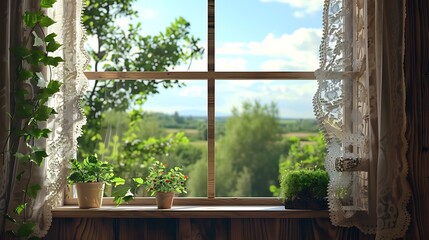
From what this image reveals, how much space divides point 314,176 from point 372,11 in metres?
0.77

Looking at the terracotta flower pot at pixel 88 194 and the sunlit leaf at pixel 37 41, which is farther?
the terracotta flower pot at pixel 88 194

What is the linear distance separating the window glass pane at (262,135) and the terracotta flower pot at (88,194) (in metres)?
0.83

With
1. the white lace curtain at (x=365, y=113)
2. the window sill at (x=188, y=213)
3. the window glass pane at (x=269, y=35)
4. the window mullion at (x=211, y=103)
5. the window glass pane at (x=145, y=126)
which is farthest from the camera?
the window glass pane at (x=145, y=126)

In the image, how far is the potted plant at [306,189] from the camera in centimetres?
280

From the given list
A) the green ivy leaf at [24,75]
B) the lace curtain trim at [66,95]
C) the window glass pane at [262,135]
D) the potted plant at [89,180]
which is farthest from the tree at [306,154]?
A: the green ivy leaf at [24,75]

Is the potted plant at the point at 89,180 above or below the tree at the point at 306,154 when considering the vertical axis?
below

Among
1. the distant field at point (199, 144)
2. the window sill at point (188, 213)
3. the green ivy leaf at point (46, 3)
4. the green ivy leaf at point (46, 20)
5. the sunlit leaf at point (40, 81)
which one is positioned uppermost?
the green ivy leaf at point (46, 3)

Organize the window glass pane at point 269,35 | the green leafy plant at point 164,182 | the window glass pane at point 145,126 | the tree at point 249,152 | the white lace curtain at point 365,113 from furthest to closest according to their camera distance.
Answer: the tree at point 249,152 → the window glass pane at point 145,126 → the window glass pane at point 269,35 → the green leafy plant at point 164,182 → the white lace curtain at point 365,113

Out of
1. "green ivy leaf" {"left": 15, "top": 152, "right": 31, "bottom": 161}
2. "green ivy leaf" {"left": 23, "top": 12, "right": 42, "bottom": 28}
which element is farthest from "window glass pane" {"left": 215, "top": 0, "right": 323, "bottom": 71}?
"green ivy leaf" {"left": 15, "top": 152, "right": 31, "bottom": 161}

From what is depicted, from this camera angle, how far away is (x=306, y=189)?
281cm

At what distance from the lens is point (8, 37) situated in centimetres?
270

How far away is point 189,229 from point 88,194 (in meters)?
0.48

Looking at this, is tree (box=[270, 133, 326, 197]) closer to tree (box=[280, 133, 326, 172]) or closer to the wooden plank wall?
tree (box=[280, 133, 326, 172])

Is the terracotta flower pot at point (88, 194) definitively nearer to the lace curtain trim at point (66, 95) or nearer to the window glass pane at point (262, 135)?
the lace curtain trim at point (66, 95)
